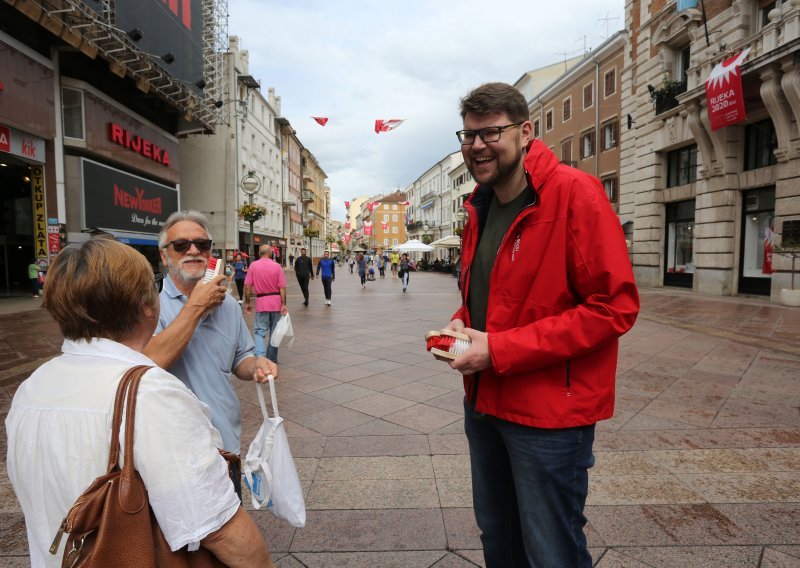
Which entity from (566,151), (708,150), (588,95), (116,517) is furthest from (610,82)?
(116,517)

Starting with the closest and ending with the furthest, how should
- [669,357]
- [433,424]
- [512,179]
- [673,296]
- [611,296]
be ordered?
1. [611,296]
2. [512,179]
3. [433,424]
4. [669,357]
5. [673,296]

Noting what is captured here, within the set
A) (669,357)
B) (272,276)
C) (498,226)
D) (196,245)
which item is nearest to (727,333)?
(669,357)

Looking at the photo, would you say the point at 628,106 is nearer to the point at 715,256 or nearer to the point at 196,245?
the point at 715,256

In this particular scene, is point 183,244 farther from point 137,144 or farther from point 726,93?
point 137,144

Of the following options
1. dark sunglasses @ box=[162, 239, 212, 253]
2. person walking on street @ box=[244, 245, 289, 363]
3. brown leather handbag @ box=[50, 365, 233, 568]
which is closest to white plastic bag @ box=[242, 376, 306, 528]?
brown leather handbag @ box=[50, 365, 233, 568]

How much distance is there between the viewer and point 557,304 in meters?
1.51

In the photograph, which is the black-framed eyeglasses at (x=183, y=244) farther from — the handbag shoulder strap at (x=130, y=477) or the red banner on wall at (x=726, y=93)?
the red banner on wall at (x=726, y=93)

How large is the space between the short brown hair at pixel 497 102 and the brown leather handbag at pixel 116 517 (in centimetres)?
127

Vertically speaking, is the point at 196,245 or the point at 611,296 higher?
the point at 196,245

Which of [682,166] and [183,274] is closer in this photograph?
[183,274]

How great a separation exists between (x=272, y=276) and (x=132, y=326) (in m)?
5.80

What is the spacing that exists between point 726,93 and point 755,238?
4.59 metres

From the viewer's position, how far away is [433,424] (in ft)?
14.1

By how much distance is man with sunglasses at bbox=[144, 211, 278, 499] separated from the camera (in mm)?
1927
